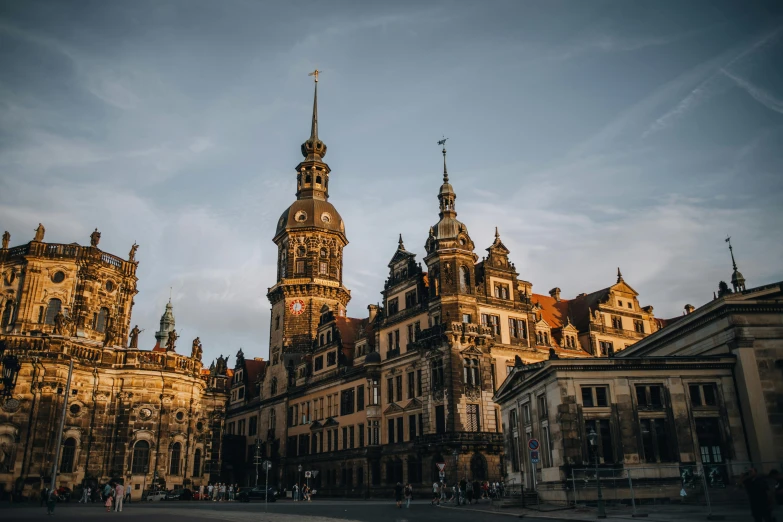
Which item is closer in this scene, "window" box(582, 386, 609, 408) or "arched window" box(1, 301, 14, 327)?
"window" box(582, 386, 609, 408)

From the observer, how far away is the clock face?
267ft

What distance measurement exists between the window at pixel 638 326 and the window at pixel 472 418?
27.9m

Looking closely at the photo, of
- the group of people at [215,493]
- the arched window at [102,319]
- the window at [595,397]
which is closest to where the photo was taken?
the window at [595,397]

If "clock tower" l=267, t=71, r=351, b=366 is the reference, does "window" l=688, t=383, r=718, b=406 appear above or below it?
below

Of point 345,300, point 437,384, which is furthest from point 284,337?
point 437,384

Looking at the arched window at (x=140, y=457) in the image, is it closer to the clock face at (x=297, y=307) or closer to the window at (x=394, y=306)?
the window at (x=394, y=306)

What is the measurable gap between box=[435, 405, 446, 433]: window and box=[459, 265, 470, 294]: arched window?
10.2 meters

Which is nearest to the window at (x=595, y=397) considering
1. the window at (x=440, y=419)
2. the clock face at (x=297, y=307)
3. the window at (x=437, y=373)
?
the window at (x=440, y=419)

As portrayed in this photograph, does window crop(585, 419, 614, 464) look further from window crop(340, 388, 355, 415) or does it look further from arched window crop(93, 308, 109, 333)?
arched window crop(93, 308, 109, 333)

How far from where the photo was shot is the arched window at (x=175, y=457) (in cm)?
5922

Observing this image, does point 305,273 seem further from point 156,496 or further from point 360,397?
point 156,496

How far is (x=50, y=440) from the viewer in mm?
53344

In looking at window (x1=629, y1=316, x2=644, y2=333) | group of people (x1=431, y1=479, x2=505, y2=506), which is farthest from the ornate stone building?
window (x1=629, y1=316, x2=644, y2=333)

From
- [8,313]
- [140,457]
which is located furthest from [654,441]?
[8,313]
